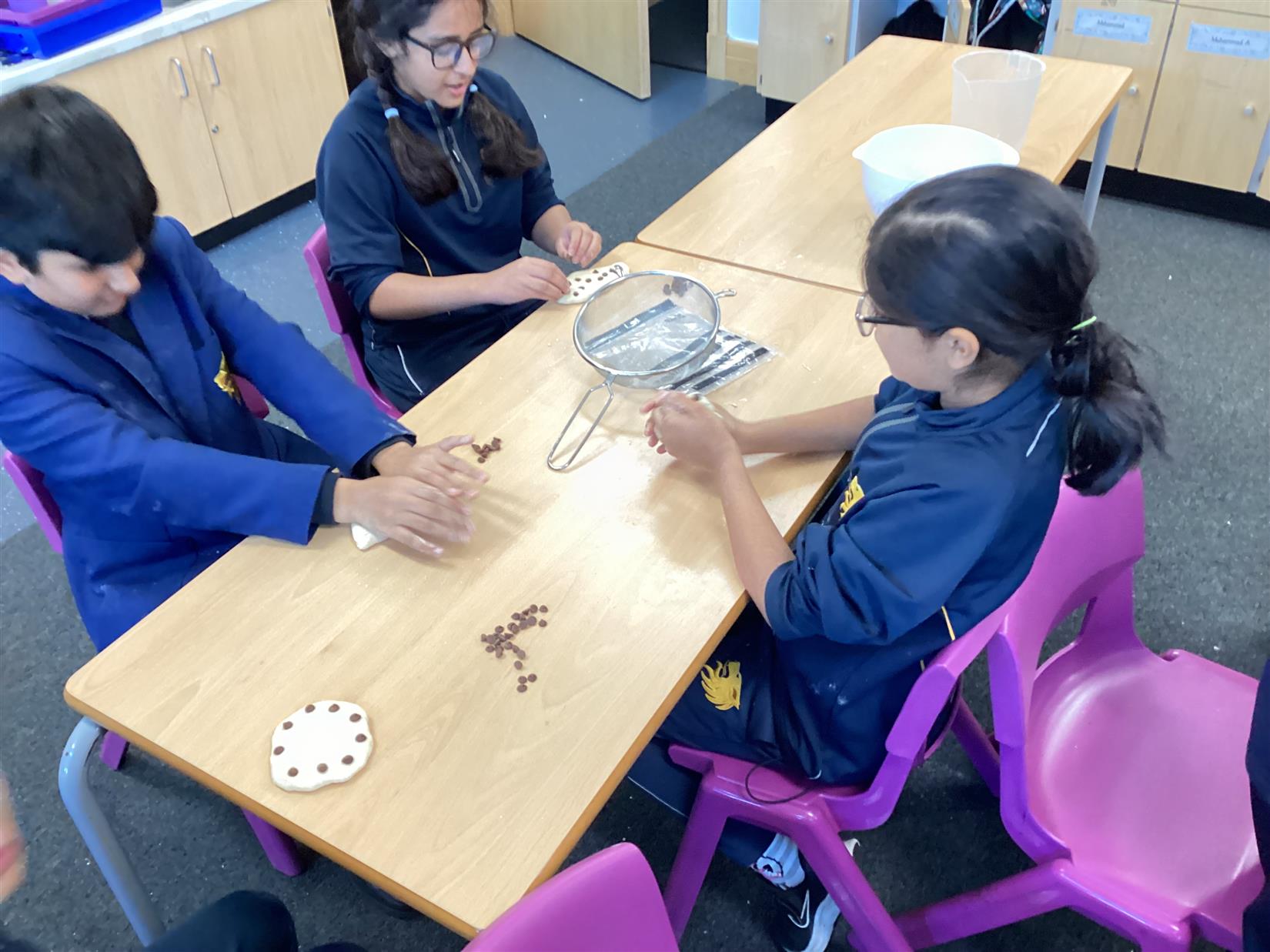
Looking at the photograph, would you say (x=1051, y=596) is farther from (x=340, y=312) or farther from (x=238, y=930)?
(x=340, y=312)

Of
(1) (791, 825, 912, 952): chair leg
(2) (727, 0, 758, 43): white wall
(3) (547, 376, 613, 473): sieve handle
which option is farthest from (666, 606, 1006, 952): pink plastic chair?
(2) (727, 0, 758, 43): white wall

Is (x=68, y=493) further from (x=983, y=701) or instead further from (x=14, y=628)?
(x=983, y=701)

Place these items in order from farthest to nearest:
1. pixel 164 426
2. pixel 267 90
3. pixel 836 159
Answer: pixel 267 90 → pixel 836 159 → pixel 164 426

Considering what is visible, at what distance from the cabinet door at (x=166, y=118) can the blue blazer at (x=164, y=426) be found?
1575mm

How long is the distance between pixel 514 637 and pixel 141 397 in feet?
1.85

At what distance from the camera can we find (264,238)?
3.03 meters

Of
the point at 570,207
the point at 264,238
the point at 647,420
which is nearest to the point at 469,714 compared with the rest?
the point at 647,420

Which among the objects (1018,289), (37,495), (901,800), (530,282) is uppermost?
(1018,289)

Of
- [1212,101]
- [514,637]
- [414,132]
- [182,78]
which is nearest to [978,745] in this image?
[514,637]

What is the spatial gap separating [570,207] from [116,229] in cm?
209

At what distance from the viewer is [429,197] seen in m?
1.50

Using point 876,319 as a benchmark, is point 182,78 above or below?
below

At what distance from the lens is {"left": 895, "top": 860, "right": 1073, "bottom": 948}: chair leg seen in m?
1.00

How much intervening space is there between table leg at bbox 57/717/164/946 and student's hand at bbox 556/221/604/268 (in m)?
0.95
